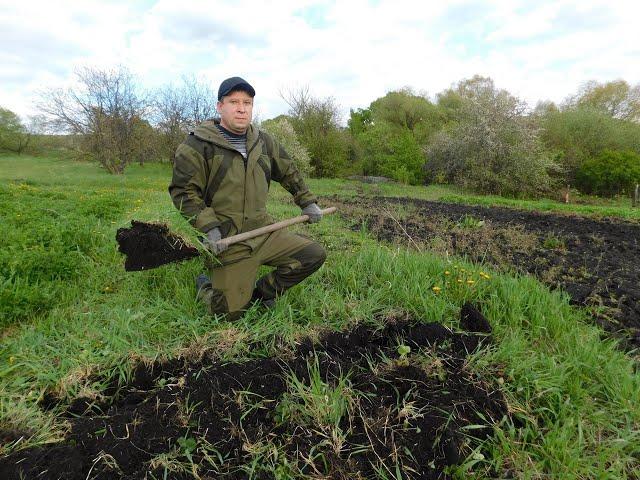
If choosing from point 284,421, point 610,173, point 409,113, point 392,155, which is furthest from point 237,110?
point 409,113

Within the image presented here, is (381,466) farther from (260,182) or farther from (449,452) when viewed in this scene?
(260,182)

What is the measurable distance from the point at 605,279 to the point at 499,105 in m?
21.5

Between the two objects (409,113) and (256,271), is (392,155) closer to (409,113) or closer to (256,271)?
(409,113)

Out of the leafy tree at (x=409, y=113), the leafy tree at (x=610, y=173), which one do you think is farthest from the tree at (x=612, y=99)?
the leafy tree at (x=409, y=113)

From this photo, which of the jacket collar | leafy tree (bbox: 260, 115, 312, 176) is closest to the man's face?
the jacket collar

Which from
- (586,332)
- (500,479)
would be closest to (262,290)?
(500,479)

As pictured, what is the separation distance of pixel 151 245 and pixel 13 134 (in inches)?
2050

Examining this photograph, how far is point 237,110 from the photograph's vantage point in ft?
10.8

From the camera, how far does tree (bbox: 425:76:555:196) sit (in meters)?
21.8

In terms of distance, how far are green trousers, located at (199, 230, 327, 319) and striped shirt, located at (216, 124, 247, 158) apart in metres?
0.79

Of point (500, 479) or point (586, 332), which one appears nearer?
point (500, 479)

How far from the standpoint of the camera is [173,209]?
3.46 m

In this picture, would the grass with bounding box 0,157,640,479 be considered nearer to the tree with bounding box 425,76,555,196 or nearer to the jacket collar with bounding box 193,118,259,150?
the jacket collar with bounding box 193,118,259,150

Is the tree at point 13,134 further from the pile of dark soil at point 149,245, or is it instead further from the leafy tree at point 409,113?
the pile of dark soil at point 149,245
